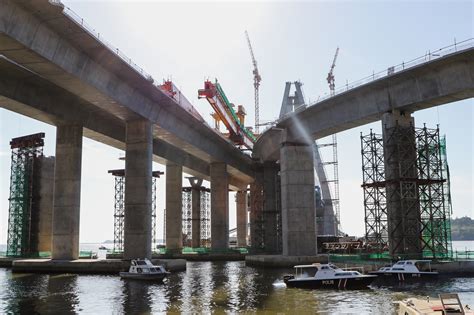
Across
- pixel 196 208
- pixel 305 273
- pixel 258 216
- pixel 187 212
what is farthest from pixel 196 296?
pixel 187 212

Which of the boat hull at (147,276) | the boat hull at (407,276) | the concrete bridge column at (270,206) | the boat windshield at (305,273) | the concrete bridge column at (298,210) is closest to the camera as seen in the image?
the boat windshield at (305,273)

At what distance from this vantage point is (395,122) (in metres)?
50.6

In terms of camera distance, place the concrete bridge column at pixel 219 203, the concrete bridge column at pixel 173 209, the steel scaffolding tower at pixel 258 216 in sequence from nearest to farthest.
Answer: the concrete bridge column at pixel 173 209 → the concrete bridge column at pixel 219 203 → the steel scaffolding tower at pixel 258 216

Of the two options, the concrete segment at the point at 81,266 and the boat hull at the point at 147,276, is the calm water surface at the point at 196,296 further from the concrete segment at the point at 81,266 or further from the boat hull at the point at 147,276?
the concrete segment at the point at 81,266

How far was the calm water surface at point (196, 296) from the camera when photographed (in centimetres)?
3141

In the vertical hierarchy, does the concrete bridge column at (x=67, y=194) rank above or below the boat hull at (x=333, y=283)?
above

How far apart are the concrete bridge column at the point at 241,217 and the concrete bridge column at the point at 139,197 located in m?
90.8

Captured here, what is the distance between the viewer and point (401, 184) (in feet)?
164

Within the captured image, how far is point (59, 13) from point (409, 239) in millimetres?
37462

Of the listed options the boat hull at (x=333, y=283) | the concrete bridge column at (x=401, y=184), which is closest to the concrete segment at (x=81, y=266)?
the boat hull at (x=333, y=283)

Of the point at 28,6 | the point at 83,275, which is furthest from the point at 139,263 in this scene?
the point at 28,6

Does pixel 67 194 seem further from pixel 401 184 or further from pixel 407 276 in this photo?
pixel 407 276

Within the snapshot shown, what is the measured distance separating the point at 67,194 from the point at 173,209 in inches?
1351

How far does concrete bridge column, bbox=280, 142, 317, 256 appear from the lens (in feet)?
211
